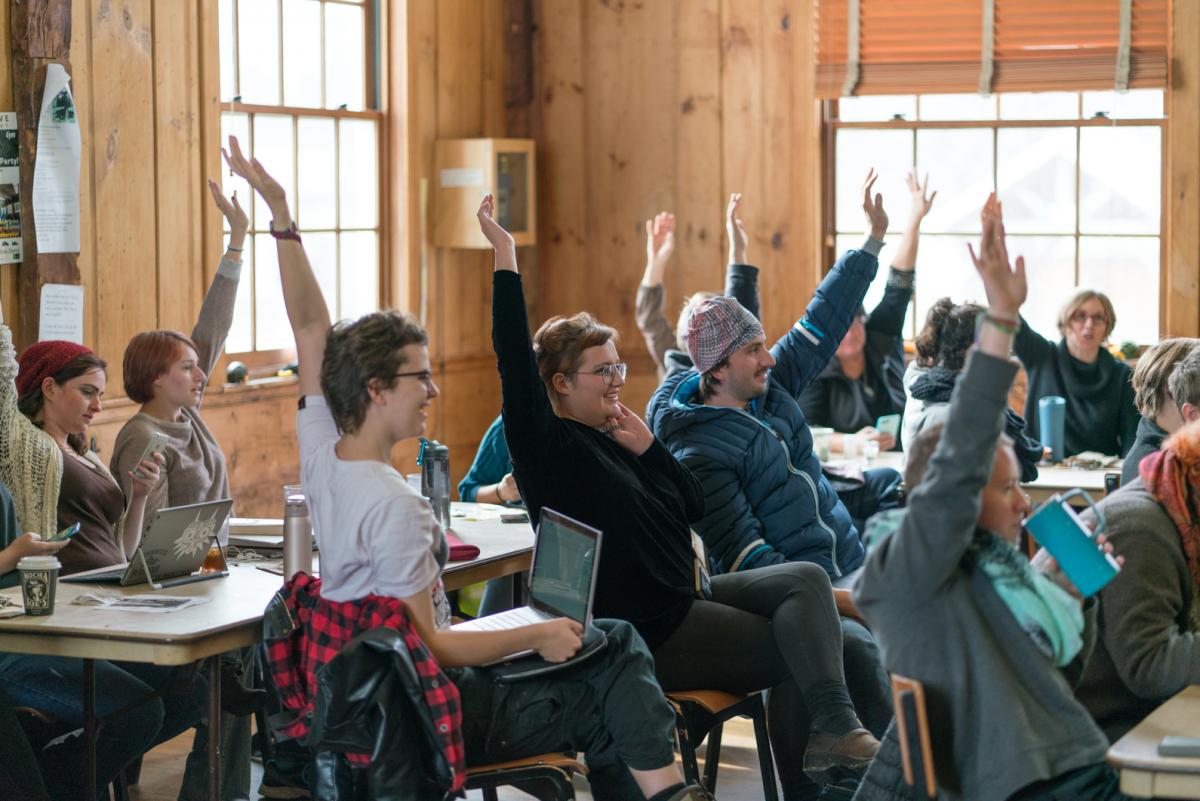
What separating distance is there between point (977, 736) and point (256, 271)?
420 centimetres

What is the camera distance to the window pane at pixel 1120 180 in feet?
22.0

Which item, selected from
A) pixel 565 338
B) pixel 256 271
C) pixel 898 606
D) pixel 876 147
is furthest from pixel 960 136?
pixel 898 606

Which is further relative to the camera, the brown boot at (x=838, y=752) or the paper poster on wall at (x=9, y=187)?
the paper poster on wall at (x=9, y=187)

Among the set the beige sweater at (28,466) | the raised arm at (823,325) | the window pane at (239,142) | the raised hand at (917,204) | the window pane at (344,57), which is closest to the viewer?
the beige sweater at (28,466)

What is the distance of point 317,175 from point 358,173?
0.97 feet

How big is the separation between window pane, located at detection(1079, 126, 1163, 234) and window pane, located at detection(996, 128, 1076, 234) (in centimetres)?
6

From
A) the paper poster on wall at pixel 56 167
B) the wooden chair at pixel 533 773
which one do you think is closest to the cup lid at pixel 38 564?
the wooden chair at pixel 533 773

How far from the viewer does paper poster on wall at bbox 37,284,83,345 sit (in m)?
4.74

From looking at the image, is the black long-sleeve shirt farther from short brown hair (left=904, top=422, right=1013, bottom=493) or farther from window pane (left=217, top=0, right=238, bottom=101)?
window pane (left=217, top=0, right=238, bottom=101)

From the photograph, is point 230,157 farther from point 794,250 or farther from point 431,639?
point 794,250

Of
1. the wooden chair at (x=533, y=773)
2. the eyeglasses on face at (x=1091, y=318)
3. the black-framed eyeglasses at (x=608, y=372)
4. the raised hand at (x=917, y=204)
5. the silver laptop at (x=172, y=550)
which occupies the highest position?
the raised hand at (x=917, y=204)

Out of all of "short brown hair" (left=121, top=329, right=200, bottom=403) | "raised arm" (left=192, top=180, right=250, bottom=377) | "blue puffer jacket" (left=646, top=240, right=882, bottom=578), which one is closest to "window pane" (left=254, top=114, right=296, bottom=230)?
"raised arm" (left=192, top=180, right=250, bottom=377)

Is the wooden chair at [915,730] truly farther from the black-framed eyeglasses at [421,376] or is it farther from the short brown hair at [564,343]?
the short brown hair at [564,343]

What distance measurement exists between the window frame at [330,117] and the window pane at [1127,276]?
301 centimetres
